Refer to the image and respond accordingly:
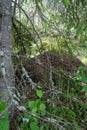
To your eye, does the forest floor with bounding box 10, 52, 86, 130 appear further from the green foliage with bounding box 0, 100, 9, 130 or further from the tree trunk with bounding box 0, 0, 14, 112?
the green foliage with bounding box 0, 100, 9, 130

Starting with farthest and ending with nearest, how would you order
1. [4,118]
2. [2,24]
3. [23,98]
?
[23,98]
[2,24]
[4,118]

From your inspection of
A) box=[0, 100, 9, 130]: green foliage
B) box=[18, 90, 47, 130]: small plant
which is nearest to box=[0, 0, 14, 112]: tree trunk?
box=[18, 90, 47, 130]: small plant

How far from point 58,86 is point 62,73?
0.20 metres

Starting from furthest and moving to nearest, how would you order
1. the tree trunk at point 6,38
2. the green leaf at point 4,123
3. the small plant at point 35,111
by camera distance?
the tree trunk at point 6,38, the small plant at point 35,111, the green leaf at point 4,123

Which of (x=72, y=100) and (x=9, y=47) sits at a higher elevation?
(x=9, y=47)

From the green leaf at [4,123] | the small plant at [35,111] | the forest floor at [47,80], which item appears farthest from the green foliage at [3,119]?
the forest floor at [47,80]

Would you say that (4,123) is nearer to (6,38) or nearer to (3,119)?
(3,119)

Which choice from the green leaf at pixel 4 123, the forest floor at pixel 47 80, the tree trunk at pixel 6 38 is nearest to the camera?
the green leaf at pixel 4 123

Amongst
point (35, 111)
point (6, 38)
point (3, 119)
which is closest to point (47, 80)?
point (6, 38)

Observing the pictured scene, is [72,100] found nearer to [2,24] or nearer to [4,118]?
[2,24]

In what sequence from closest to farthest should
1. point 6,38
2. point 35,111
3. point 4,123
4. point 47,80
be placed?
1. point 4,123
2. point 35,111
3. point 6,38
4. point 47,80

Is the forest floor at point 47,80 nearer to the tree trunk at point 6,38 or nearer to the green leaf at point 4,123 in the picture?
the tree trunk at point 6,38

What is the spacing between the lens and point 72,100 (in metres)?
2.88

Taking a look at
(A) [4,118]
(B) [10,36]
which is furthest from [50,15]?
(A) [4,118]
